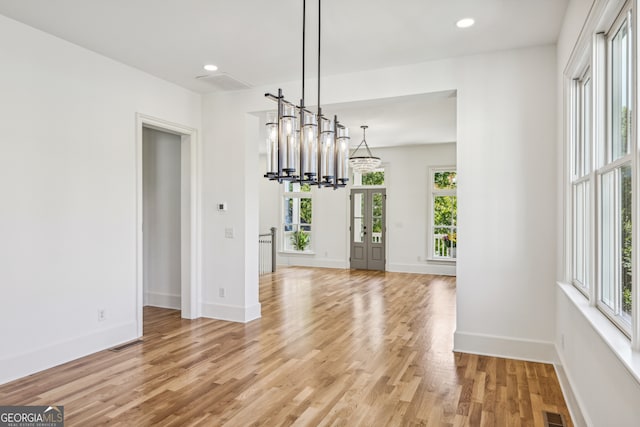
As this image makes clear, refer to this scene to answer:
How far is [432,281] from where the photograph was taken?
813cm

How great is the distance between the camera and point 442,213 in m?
9.21

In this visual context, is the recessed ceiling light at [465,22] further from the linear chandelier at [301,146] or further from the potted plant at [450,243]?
A: the potted plant at [450,243]

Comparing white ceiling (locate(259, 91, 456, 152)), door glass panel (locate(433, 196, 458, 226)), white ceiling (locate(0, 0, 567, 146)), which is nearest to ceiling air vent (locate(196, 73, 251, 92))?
white ceiling (locate(0, 0, 567, 146))

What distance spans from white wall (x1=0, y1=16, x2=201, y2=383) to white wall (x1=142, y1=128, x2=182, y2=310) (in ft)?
4.27

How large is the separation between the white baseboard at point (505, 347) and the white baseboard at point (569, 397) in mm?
208

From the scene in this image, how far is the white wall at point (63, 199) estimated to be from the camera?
328 centimetres

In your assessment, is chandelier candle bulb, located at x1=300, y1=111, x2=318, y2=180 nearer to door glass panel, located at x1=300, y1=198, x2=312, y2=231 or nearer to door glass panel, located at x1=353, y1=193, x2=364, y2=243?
door glass panel, located at x1=353, y1=193, x2=364, y2=243

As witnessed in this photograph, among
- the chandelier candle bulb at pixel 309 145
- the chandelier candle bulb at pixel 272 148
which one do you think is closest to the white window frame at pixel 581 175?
the chandelier candle bulb at pixel 309 145

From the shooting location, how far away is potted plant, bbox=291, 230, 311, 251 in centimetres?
1054

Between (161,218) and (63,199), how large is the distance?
217 centimetres

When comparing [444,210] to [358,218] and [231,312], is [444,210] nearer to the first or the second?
[358,218]

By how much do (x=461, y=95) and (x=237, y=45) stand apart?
7.29 ft

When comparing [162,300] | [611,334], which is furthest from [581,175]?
[162,300]

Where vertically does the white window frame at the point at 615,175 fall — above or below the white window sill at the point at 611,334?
above
